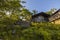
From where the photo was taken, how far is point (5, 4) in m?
11.3

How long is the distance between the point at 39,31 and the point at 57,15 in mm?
14967

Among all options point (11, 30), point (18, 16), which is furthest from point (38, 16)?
point (11, 30)

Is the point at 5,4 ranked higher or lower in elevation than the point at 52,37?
higher

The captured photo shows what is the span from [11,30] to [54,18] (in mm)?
14665

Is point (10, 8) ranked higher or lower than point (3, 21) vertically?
higher

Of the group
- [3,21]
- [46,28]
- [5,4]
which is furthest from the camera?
[5,4]

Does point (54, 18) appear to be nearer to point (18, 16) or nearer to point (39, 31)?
point (18, 16)

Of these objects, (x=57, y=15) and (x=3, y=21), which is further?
(x=57, y=15)

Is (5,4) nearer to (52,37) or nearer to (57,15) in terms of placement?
(52,37)

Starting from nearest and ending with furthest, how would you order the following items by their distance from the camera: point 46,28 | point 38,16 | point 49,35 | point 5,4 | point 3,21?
point 49,35
point 46,28
point 3,21
point 5,4
point 38,16

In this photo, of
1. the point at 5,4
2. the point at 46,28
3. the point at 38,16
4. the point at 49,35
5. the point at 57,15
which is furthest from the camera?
the point at 38,16

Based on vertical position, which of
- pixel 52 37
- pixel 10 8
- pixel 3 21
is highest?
pixel 10 8

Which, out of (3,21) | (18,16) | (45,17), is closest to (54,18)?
(45,17)

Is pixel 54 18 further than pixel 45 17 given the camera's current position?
No
